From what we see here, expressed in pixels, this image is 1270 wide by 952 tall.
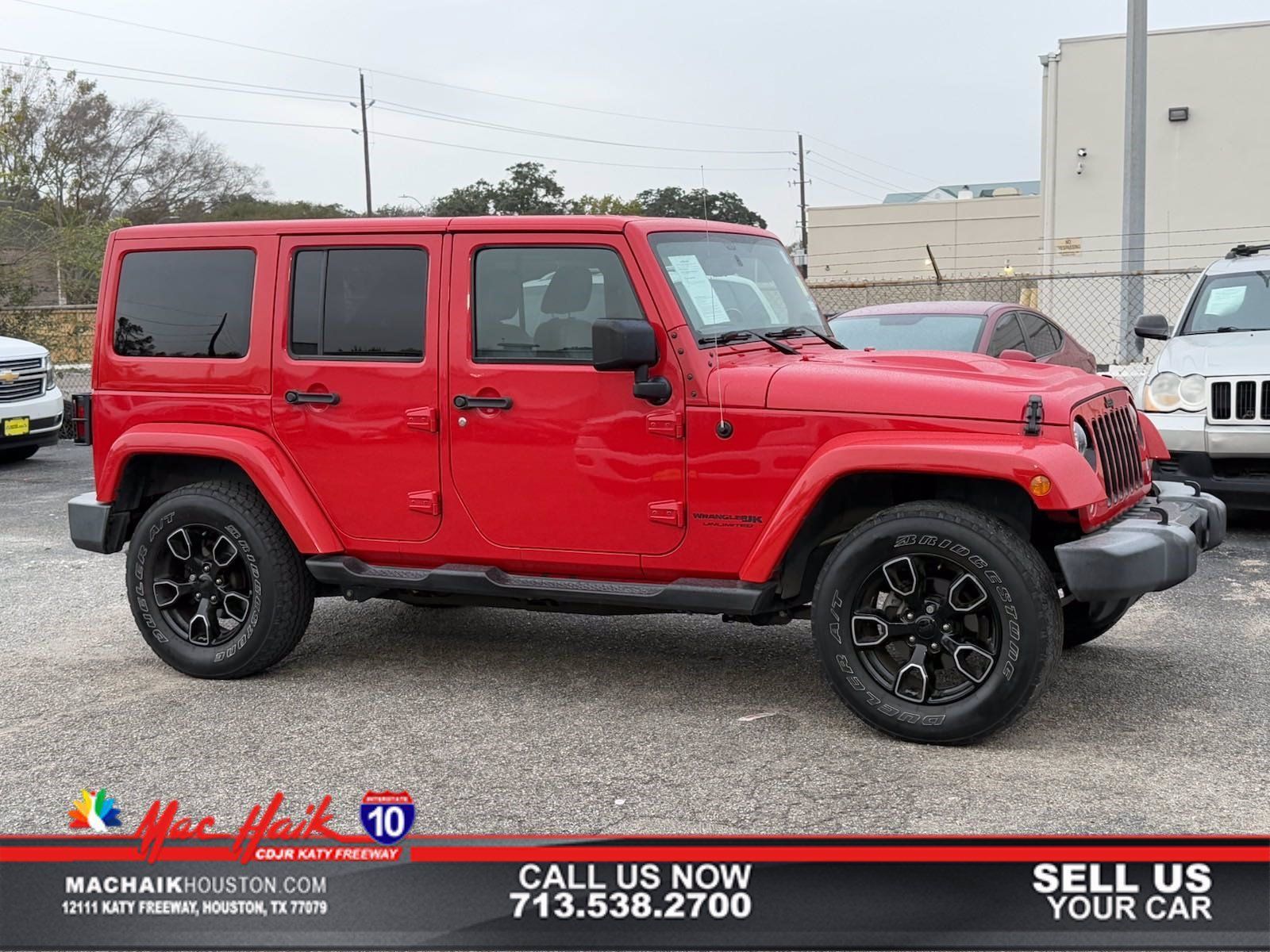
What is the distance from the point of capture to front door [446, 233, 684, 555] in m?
4.99

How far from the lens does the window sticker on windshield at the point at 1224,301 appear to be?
9.30 metres

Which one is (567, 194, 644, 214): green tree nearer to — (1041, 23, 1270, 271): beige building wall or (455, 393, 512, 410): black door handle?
(455, 393, 512, 410): black door handle

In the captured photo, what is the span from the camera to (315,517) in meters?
5.54

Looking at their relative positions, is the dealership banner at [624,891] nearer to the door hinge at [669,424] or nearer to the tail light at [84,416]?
the door hinge at [669,424]

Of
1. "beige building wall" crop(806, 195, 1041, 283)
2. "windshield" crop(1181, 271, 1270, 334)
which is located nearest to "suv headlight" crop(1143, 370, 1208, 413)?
"windshield" crop(1181, 271, 1270, 334)

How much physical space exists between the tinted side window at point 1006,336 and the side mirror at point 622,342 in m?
5.76

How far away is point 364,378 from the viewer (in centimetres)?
543

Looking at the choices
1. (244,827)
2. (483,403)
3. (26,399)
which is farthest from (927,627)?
(26,399)

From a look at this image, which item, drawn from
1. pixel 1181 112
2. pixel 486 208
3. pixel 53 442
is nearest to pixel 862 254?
pixel 1181 112

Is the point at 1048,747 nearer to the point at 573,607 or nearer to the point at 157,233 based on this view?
the point at 573,607

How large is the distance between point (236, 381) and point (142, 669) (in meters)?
1.41

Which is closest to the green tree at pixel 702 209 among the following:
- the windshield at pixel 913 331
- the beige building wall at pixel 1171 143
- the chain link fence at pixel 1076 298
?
the windshield at pixel 913 331

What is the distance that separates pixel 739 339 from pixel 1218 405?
4.57 metres

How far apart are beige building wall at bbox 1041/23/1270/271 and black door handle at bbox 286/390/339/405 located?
91.6 feet
